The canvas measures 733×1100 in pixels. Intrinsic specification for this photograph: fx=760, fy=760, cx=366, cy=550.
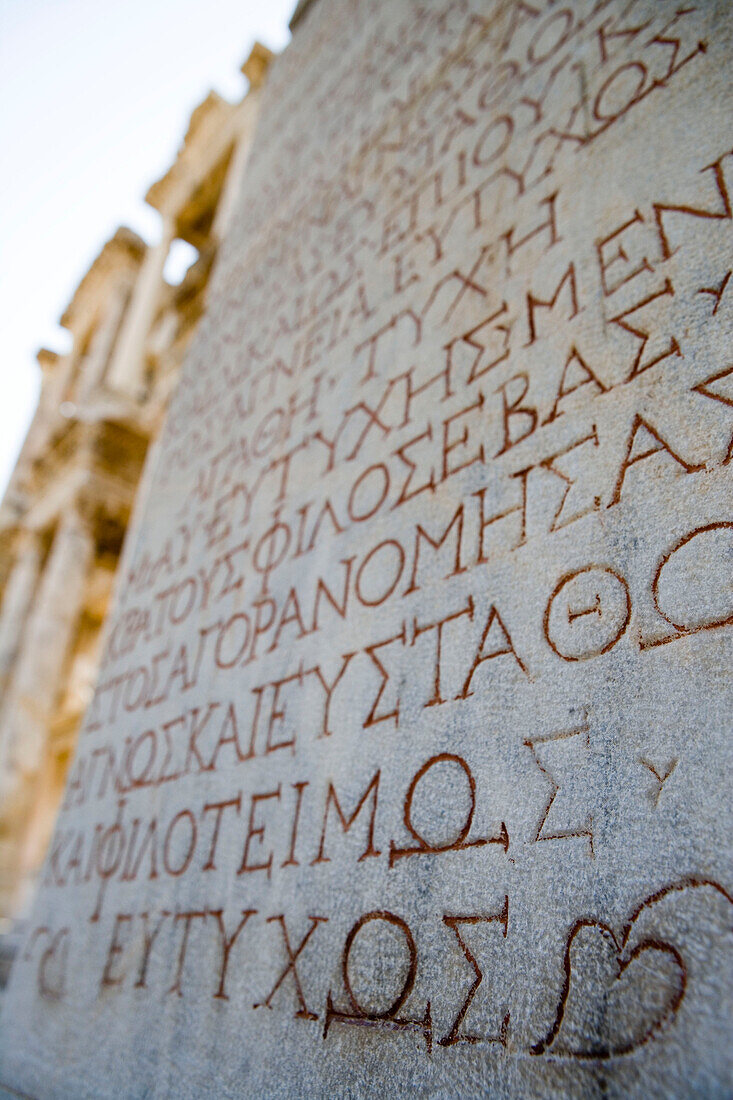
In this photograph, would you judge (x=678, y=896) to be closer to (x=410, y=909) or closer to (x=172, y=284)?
(x=410, y=909)

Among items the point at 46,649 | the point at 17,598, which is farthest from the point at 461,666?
the point at 17,598

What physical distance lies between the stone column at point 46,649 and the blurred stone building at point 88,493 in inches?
0.6

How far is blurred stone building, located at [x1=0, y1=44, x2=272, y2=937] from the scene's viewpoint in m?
9.81

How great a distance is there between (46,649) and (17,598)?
1.92 meters

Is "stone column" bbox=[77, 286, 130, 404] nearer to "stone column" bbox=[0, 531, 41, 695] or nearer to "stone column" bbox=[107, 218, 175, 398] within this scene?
"stone column" bbox=[107, 218, 175, 398]

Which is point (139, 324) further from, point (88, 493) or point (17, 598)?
point (17, 598)

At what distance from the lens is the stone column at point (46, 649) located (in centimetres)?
974

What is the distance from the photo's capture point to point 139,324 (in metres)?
13.9

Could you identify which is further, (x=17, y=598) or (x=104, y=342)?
(x=104, y=342)

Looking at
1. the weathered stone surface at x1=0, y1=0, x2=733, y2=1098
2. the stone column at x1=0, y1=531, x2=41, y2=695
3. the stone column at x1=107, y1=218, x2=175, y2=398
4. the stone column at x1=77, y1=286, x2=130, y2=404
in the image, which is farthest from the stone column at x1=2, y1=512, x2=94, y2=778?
the weathered stone surface at x1=0, y1=0, x2=733, y2=1098

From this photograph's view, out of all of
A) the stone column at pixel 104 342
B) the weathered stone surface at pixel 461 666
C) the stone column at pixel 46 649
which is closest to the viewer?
the weathered stone surface at pixel 461 666

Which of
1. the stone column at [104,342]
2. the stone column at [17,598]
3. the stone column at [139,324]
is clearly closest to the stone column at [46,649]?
the stone column at [17,598]

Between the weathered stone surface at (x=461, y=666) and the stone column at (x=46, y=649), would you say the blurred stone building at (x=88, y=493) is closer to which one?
the stone column at (x=46, y=649)

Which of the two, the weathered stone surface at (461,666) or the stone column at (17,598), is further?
the stone column at (17,598)
